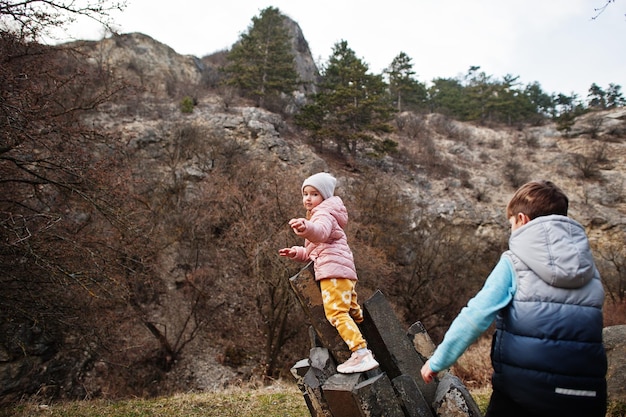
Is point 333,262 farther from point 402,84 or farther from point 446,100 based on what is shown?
point 446,100

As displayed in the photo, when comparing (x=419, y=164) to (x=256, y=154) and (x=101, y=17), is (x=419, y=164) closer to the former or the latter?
(x=256, y=154)

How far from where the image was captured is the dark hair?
223 centimetres

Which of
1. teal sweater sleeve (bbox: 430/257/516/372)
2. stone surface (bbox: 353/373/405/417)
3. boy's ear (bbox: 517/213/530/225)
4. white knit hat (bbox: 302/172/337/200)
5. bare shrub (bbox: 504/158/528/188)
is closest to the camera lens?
teal sweater sleeve (bbox: 430/257/516/372)

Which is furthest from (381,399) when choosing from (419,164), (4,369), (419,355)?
(419,164)

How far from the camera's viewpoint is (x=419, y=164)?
101 feet

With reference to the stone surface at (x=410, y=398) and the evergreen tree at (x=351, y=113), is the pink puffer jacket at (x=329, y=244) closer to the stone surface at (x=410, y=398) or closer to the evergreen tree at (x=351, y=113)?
the stone surface at (x=410, y=398)

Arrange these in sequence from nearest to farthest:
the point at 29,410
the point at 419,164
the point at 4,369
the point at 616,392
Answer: the point at 616,392 < the point at 29,410 < the point at 4,369 < the point at 419,164

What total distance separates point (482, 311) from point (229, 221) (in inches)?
562

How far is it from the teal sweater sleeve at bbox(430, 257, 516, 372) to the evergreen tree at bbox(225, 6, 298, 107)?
28.7m

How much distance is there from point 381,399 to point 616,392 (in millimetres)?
4121

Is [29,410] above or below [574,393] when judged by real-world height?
below

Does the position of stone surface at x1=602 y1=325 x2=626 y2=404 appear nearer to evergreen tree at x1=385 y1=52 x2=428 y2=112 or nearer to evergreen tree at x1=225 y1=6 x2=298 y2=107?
evergreen tree at x1=225 y1=6 x2=298 y2=107

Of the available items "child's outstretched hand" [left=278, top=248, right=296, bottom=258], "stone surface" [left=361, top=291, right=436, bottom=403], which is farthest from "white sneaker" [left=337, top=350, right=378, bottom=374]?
"child's outstretched hand" [left=278, top=248, right=296, bottom=258]

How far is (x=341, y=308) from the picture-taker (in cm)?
355
